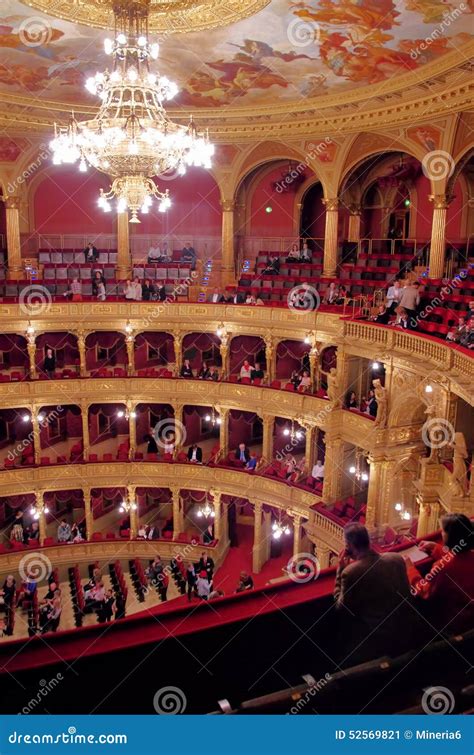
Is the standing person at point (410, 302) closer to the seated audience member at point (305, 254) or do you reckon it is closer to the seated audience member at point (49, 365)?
the seated audience member at point (305, 254)

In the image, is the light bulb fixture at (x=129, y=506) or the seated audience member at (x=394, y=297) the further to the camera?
the light bulb fixture at (x=129, y=506)

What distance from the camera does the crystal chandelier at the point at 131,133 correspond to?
9.66 meters

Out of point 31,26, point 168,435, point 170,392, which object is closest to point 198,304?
Answer: point 170,392

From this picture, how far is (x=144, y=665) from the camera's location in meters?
3.24

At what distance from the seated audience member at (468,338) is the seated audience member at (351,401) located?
5503mm

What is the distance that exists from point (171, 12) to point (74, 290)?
11.1 meters

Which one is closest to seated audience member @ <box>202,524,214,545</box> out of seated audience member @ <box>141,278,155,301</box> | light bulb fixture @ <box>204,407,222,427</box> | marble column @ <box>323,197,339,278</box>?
light bulb fixture @ <box>204,407,222,427</box>

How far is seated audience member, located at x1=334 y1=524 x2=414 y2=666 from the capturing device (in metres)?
3.64

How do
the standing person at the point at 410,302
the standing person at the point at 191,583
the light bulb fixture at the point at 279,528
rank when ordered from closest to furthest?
1. the standing person at the point at 410,302
2. the standing person at the point at 191,583
3. the light bulb fixture at the point at 279,528

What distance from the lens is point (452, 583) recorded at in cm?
394

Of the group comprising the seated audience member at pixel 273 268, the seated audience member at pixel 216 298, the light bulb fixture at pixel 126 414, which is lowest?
the light bulb fixture at pixel 126 414

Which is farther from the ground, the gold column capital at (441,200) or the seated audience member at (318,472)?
the gold column capital at (441,200)

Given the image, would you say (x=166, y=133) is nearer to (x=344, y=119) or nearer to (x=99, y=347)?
(x=344, y=119)

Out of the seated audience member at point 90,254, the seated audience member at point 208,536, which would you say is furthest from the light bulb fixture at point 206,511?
the seated audience member at point 90,254
